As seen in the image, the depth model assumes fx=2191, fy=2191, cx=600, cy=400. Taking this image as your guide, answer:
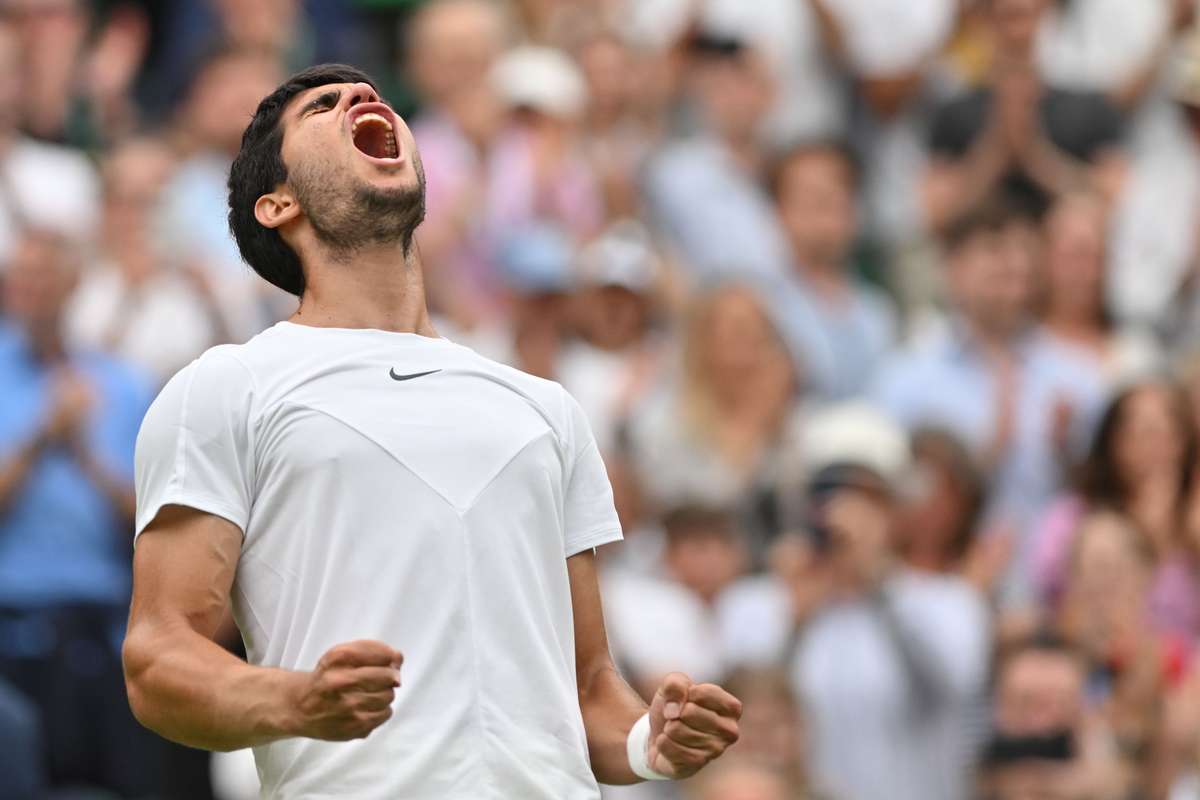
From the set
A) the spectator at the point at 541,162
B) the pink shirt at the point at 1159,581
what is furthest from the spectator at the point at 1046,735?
the spectator at the point at 541,162

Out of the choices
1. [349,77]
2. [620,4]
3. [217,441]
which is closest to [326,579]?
[217,441]

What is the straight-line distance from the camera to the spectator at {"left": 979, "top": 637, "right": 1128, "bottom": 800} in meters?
6.60

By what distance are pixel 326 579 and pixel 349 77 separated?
2.93 ft

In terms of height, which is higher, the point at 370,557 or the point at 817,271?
the point at 817,271

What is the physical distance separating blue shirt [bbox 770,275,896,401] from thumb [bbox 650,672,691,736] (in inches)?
224

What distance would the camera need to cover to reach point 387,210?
340 cm

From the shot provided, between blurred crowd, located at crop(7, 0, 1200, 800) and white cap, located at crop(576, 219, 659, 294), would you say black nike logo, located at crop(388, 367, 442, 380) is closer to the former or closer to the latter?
blurred crowd, located at crop(7, 0, 1200, 800)

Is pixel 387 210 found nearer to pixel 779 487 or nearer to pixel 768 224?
pixel 779 487

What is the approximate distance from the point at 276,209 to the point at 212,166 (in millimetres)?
5678

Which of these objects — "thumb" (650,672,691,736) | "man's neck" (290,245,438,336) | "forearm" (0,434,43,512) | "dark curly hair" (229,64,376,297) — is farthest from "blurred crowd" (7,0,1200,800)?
"thumb" (650,672,691,736)

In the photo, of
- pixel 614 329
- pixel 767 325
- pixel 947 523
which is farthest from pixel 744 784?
pixel 614 329

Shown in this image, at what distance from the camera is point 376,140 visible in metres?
3.49

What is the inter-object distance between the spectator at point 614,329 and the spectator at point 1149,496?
1.66 metres

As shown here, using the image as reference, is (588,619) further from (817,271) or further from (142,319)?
(817,271)
